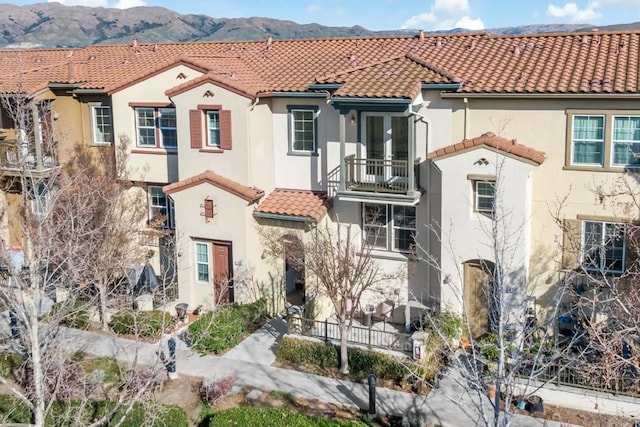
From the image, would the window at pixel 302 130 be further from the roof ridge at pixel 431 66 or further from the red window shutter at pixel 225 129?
the roof ridge at pixel 431 66

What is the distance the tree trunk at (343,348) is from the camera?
18969mm

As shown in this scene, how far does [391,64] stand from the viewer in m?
22.5

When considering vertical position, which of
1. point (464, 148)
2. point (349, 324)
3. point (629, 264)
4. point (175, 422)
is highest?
point (464, 148)

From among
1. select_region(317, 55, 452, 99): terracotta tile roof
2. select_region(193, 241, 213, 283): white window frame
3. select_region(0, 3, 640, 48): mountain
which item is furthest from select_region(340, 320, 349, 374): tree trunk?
select_region(0, 3, 640, 48): mountain

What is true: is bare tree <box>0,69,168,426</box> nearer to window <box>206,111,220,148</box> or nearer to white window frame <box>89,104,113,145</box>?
white window frame <box>89,104,113,145</box>

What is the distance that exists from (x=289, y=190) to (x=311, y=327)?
Answer: 521cm

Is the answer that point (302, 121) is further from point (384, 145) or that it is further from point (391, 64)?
point (391, 64)

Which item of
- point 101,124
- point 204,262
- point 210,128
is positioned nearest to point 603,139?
point 210,128

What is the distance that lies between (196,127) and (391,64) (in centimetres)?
711

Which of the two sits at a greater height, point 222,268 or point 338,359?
point 222,268

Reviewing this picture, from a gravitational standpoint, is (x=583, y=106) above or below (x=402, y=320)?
above

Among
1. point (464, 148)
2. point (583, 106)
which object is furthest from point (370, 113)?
point (583, 106)

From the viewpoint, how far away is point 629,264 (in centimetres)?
1911

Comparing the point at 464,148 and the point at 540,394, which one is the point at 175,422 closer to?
the point at 540,394
